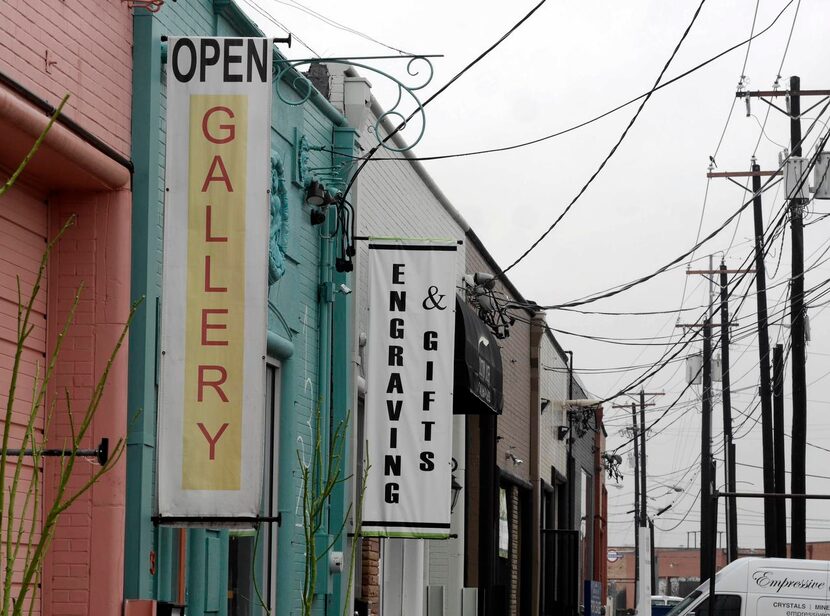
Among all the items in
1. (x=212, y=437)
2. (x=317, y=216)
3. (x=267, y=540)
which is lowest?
(x=267, y=540)

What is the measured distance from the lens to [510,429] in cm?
2462

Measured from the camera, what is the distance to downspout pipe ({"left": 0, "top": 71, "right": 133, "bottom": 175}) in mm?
7215

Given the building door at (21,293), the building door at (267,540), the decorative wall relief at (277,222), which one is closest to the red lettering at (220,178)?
the building door at (21,293)

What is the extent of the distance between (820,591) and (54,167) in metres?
16.7

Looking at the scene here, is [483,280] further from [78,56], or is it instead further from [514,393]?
[78,56]

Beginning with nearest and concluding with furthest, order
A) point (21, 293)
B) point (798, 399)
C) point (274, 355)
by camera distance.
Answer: point (21, 293) < point (274, 355) < point (798, 399)

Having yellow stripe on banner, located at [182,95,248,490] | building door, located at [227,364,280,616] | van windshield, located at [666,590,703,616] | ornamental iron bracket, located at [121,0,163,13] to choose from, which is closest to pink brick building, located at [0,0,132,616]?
ornamental iron bracket, located at [121,0,163,13]

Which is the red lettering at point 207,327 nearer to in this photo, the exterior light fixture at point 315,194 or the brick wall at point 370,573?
the exterior light fixture at point 315,194

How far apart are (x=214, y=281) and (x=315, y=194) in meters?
3.49

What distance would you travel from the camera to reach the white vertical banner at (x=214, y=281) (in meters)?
8.80

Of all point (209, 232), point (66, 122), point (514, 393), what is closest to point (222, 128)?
point (209, 232)

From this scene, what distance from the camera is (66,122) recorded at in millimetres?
7828

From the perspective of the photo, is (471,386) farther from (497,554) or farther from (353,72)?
(497,554)

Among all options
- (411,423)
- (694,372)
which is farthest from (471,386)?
(694,372)
